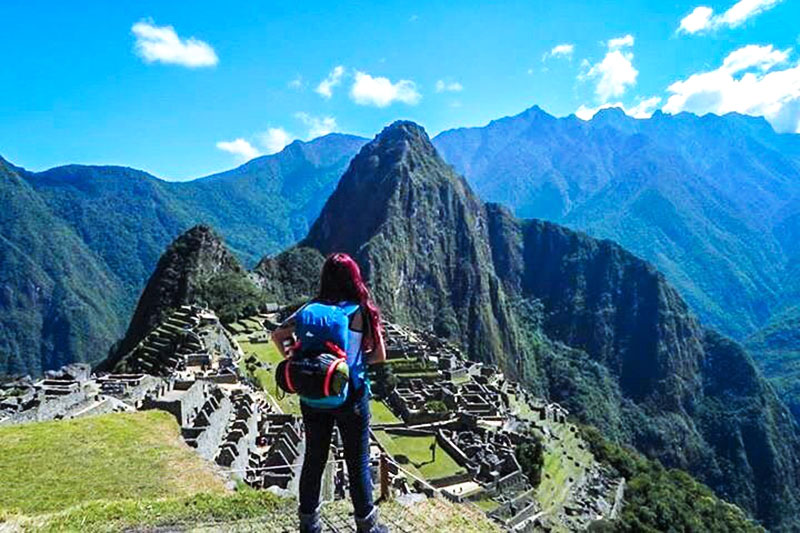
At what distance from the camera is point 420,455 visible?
31.2 metres

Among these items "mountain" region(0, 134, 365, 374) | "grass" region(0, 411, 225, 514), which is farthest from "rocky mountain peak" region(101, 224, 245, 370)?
"grass" region(0, 411, 225, 514)

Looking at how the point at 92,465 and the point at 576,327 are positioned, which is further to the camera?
the point at 576,327

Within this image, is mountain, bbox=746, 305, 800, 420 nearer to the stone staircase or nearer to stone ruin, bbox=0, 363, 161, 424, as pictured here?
the stone staircase

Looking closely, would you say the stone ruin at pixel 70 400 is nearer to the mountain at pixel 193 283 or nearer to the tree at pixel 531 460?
the tree at pixel 531 460

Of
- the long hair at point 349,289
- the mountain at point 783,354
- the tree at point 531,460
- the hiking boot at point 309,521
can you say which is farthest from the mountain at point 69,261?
the mountain at point 783,354

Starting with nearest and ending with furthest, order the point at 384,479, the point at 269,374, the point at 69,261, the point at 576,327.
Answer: the point at 384,479, the point at 269,374, the point at 69,261, the point at 576,327

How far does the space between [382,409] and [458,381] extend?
1319 cm

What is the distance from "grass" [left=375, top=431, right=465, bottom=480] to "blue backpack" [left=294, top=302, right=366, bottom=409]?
23.8 metres

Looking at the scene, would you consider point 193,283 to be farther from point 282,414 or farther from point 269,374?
point 282,414

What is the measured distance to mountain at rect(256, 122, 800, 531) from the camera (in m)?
116

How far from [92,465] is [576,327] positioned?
7141 inches

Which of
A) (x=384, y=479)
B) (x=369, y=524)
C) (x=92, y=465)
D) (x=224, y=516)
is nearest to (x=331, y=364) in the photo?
(x=369, y=524)

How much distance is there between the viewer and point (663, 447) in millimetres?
116062

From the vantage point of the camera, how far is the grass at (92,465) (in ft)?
27.8
